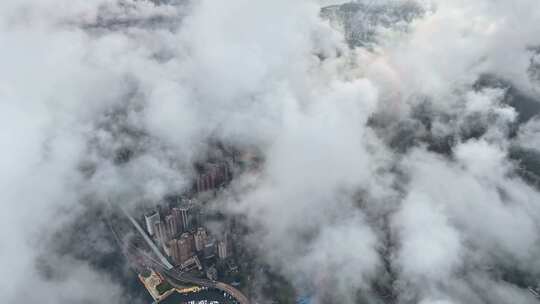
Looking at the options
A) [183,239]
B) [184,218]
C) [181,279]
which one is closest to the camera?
[181,279]

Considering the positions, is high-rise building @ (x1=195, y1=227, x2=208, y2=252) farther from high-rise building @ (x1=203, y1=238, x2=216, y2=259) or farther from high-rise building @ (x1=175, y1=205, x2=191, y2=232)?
high-rise building @ (x1=175, y1=205, x2=191, y2=232)

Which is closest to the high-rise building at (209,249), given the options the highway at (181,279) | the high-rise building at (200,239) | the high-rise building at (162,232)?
the high-rise building at (200,239)

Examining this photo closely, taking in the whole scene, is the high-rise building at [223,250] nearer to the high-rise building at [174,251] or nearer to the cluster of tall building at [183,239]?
the cluster of tall building at [183,239]

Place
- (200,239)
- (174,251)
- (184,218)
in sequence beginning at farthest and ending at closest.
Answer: (184,218), (200,239), (174,251)

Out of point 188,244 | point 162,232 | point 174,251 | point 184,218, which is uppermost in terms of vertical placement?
point 184,218

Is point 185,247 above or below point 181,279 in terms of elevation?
above

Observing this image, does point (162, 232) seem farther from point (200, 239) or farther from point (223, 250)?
point (223, 250)

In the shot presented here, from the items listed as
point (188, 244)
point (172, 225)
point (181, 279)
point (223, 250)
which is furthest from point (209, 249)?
point (172, 225)

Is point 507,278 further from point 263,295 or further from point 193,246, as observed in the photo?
point 193,246
